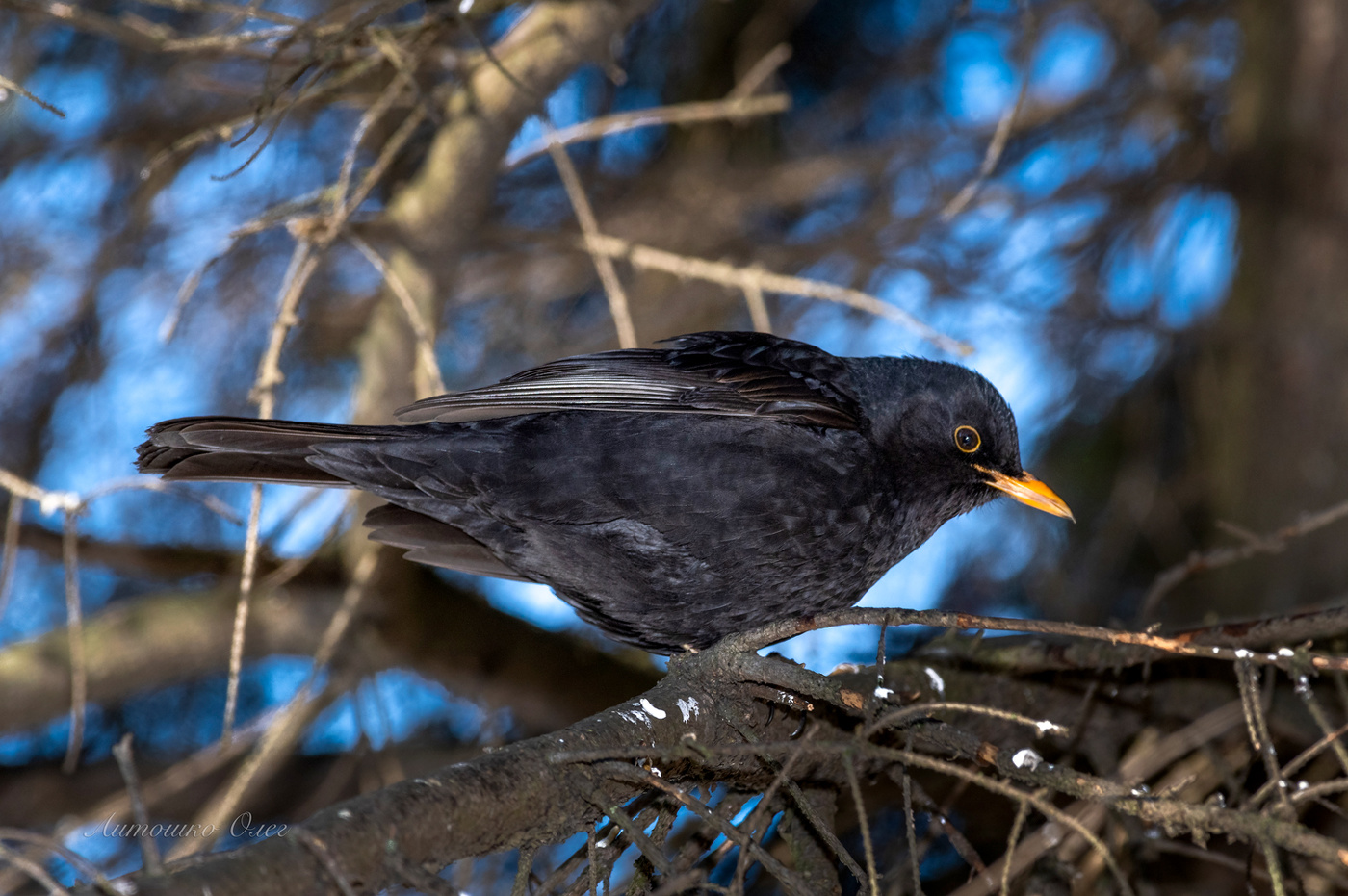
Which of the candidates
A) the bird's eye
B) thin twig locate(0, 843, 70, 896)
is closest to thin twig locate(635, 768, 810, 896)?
thin twig locate(0, 843, 70, 896)

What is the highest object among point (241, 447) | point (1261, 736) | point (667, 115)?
point (667, 115)

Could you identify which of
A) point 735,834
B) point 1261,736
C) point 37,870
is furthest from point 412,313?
point 1261,736

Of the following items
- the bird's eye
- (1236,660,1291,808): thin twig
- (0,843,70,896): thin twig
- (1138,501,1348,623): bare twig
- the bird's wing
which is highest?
the bird's wing

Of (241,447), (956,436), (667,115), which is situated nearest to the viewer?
(241,447)

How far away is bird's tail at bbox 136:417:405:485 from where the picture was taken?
3.05 m

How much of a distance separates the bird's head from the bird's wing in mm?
170

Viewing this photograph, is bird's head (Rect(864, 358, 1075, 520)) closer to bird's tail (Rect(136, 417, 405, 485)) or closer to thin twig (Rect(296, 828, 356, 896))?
bird's tail (Rect(136, 417, 405, 485))

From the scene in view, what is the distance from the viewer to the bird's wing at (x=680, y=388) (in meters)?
3.22

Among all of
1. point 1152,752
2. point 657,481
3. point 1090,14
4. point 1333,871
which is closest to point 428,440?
point 657,481

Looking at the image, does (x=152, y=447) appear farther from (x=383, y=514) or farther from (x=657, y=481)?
(x=657, y=481)

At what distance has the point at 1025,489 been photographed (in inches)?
136

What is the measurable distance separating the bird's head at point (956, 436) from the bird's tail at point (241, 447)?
154 centimetres

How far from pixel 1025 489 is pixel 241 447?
7.76 feet

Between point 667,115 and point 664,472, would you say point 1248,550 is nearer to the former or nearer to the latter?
point 664,472
